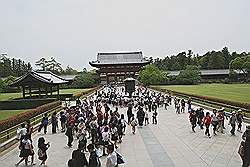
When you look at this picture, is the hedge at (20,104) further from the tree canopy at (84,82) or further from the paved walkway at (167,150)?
the tree canopy at (84,82)

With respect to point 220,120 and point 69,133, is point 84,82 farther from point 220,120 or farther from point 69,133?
point 69,133

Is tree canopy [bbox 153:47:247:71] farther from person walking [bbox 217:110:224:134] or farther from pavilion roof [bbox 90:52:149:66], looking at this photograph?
person walking [bbox 217:110:224:134]

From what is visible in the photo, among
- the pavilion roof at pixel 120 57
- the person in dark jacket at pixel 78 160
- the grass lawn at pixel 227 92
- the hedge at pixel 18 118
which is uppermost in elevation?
the pavilion roof at pixel 120 57

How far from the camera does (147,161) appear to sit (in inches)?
484

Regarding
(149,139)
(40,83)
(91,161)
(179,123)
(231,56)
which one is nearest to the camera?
(91,161)

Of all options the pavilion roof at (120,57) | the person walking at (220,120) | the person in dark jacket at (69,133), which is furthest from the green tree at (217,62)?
the person in dark jacket at (69,133)

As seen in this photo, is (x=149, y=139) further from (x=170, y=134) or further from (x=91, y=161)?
(x=91, y=161)

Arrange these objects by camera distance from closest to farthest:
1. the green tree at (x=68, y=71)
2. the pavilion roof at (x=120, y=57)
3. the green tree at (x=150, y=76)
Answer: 1. the green tree at (x=150, y=76)
2. the pavilion roof at (x=120, y=57)
3. the green tree at (x=68, y=71)

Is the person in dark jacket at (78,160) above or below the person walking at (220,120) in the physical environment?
above

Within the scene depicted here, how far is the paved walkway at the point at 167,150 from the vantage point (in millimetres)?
12102

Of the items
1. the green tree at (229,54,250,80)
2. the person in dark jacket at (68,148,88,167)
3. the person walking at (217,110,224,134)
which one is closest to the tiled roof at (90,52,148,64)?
the green tree at (229,54,250,80)

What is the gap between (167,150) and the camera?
14188 millimetres

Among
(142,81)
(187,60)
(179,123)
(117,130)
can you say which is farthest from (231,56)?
(117,130)

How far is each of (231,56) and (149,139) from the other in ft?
377
